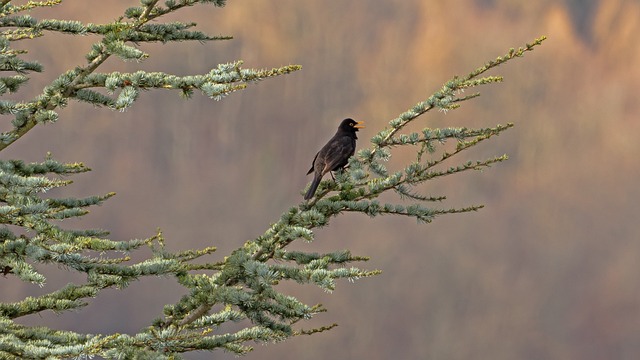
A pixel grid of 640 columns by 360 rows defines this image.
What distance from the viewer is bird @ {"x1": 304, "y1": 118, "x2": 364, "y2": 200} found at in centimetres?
868

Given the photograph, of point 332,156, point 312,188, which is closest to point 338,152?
point 332,156

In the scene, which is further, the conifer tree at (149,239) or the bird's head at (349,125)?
the bird's head at (349,125)

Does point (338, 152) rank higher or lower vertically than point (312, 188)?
higher

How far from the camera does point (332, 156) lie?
364 inches

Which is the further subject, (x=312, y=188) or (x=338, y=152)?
(x=338, y=152)

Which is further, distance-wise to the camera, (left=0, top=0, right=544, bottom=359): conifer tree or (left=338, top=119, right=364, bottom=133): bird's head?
(left=338, top=119, right=364, bottom=133): bird's head

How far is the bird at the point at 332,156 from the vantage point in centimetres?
868

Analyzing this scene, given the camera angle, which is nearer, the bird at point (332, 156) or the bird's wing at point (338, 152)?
the bird at point (332, 156)

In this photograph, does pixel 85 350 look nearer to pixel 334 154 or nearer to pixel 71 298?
pixel 71 298

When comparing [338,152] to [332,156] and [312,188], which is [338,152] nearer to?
[332,156]

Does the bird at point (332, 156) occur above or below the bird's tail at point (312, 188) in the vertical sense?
above

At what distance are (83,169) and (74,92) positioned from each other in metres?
1.71

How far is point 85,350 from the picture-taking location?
19.2 feet

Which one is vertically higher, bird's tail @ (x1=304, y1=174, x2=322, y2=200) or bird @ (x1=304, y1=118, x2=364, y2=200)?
bird @ (x1=304, y1=118, x2=364, y2=200)
